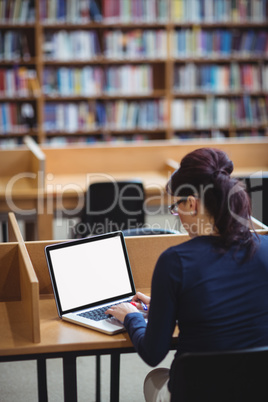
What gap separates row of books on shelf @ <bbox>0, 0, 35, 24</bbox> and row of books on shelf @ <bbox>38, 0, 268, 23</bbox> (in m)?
0.12

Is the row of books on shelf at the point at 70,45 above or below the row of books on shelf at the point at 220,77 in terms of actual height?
above

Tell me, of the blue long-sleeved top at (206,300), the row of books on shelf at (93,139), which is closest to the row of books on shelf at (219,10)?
the row of books on shelf at (93,139)

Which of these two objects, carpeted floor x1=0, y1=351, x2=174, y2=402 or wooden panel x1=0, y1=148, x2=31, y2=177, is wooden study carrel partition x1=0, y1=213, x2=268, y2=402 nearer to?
carpeted floor x1=0, y1=351, x2=174, y2=402

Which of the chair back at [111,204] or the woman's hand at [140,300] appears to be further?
the chair back at [111,204]

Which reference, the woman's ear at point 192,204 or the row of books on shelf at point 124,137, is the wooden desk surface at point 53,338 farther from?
the row of books on shelf at point 124,137

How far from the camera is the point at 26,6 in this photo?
5.73 m

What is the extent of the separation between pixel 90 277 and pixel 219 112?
186 inches

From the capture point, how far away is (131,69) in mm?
6094

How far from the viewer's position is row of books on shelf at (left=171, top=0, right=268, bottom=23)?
19.9 feet

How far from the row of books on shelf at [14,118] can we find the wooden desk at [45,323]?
375 centimetres

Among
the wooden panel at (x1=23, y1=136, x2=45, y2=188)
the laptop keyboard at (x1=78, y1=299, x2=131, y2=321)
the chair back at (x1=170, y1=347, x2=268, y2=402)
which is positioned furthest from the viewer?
the wooden panel at (x1=23, y1=136, x2=45, y2=188)

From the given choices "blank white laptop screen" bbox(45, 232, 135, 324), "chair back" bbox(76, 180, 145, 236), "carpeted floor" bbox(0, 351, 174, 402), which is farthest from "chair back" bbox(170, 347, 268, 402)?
"chair back" bbox(76, 180, 145, 236)

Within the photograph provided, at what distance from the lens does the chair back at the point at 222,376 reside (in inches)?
50.3

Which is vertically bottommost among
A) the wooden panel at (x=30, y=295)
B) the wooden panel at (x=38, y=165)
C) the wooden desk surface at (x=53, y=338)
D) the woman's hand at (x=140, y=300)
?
the wooden desk surface at (x=53, y=338)
